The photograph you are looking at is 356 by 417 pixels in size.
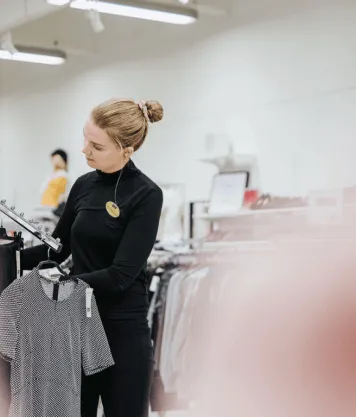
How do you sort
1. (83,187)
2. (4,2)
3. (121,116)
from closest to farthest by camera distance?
(121,116) → (83,187) → (4,2)

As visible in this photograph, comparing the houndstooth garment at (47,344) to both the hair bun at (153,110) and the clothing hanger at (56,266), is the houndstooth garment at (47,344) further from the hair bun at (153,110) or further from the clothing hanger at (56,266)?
the hair bun at (153,110)

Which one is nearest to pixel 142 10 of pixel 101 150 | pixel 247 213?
pixel 247 213

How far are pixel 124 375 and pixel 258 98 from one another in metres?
4.92

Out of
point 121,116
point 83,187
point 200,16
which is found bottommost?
point 83,187

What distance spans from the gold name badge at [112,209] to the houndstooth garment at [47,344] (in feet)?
0.61

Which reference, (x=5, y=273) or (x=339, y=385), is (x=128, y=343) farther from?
(x=339, y=385)

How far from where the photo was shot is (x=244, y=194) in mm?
6270

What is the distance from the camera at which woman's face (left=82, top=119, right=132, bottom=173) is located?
2037 millimetres

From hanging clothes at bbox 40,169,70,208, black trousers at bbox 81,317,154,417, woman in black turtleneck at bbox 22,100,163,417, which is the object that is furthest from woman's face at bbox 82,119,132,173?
hanging clothes at bbox 40,169,70,208

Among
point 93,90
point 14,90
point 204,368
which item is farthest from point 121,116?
point 14,90

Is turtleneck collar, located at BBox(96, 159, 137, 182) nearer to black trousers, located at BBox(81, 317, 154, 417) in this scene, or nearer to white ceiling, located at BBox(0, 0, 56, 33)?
black trousers, located at BBox(81, 317, 154, 417)

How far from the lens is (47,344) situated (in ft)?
6.54

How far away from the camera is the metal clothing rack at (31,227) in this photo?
2029 mm

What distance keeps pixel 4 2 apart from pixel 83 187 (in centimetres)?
557
